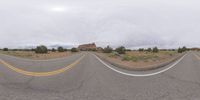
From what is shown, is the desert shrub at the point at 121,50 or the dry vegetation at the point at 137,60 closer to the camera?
the dry vegetation at the point at 137,60

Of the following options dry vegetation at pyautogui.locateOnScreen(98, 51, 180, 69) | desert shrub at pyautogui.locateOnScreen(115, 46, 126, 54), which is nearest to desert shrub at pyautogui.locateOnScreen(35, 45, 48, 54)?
desert shrub at pyautogui.locateOnScreen(115, 46, 126, 54)

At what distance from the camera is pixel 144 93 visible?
734 cm

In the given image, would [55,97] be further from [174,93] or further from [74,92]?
[174,93]

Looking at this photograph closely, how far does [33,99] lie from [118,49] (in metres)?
64.9

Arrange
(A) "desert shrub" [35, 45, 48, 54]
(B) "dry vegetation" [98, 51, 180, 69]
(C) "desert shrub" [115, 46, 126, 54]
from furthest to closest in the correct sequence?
(A) "desert shrub" [35, 45, 48, 54]
(C) "desert shrub" [115, 46, 126, 54]
(B) "dry vegetation" [98, 51, 180, 69]

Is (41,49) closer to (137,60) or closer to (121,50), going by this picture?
(121,50)

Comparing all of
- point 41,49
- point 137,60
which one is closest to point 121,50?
point 41,49

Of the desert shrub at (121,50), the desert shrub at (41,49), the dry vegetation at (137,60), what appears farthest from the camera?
the desert shrub at (41,49)

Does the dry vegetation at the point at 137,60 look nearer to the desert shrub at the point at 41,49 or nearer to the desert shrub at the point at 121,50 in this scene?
the desert shrub at the point at 121,50

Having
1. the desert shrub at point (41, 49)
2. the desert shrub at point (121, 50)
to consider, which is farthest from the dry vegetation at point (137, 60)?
the desert shrub at point (41, 49)

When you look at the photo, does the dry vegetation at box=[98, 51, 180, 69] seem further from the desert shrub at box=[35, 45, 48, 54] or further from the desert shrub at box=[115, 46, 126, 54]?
the desert shrub at box=[35, 45, 48, 54]

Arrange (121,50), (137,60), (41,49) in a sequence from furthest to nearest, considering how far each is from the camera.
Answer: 1. (41,49)
2. (121,50)
3. (137,60)

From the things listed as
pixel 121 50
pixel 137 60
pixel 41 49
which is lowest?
pixel 137 60

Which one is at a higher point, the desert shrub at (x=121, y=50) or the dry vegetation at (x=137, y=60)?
the desert shrub at (x=121, y=50)
